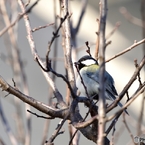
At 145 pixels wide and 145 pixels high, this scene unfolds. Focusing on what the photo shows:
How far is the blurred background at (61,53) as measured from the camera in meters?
3.23

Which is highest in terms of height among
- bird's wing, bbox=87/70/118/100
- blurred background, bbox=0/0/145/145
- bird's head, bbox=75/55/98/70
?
blurred background, bbox=0/0/145/145

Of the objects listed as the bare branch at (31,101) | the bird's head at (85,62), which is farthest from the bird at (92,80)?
the bare branch at (31,101)

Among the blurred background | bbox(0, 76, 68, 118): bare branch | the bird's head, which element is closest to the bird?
the bird's head

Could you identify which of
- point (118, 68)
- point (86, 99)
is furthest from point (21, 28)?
point (86, 99)

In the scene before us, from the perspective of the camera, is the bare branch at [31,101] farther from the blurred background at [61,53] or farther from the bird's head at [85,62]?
the blurred background at [61,53]

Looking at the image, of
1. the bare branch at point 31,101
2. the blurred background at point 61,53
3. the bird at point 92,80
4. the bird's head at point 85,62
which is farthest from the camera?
the blurred background at point 61,53

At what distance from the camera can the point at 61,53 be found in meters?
3.48

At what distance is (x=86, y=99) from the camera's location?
1.06 metres

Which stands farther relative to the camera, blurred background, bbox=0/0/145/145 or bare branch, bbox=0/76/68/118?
blurred background, bbox=0/0/145/145

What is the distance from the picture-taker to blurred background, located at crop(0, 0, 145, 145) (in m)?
3.23

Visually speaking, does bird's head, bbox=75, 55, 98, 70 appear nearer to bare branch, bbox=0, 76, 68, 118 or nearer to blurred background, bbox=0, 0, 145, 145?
bare branch, bbox=0, 76, 68, 118

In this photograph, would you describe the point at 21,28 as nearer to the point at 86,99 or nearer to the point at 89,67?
the point at 89,67

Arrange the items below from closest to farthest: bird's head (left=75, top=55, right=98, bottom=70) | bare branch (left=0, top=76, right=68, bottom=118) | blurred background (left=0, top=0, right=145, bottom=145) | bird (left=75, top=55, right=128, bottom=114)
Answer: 1. bare branch (left=0, top=76, right=68, bottom=118)
2. bird (left=75, top=55, right=128, bottom=114)
3. bird's head (left=75, top=55, right=98, bottom=70)
4. blurred background (left=0, top=0, right=145, bottom=145)

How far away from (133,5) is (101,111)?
3.18 metres
